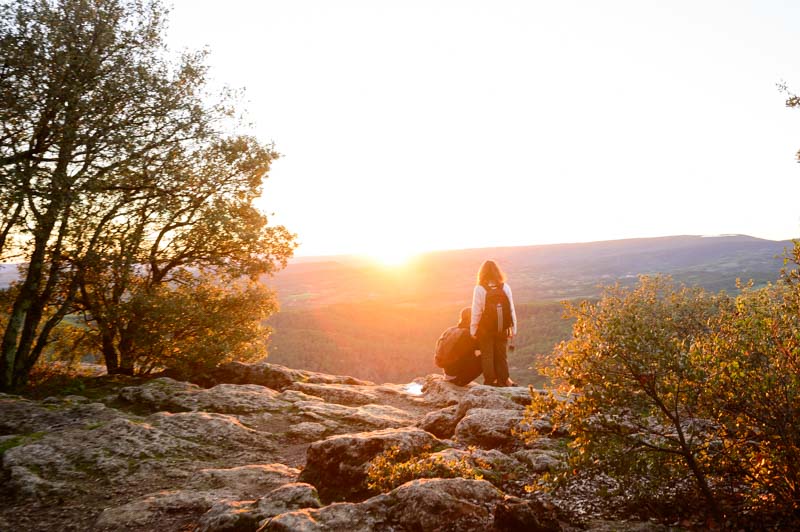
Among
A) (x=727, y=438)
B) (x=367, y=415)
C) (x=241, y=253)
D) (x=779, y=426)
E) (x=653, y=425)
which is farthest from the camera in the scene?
(x=241, y=253)

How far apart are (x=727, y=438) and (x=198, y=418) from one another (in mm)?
11815

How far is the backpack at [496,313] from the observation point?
17.3 metres

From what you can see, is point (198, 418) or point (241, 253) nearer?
point (198, 418)

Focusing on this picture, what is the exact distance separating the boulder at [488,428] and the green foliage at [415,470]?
94.4 inches

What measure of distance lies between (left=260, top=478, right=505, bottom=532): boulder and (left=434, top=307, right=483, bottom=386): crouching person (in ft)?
41.3

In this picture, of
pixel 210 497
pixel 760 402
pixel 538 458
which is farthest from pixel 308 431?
pixel 760 402

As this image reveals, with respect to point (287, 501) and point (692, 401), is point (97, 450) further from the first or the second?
point (692, 401)

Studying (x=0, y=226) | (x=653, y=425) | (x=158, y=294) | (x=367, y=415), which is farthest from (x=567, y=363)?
(x=0, y=226)

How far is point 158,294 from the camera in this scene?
720 inches

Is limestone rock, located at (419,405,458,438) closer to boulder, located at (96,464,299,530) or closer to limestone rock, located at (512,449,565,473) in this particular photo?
limestone rock, located at (512,449,565,473)

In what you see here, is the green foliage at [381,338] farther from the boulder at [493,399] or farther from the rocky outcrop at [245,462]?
the rocky outcrop at [245,462]

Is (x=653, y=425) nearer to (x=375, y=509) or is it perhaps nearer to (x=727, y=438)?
(x=727, y=438)

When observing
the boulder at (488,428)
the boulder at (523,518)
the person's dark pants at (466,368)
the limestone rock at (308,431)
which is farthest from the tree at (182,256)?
the boulder at (523,518)

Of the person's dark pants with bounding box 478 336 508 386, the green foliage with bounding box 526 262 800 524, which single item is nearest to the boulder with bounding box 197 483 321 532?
the green foliage with bounding box 526 262 800 524
